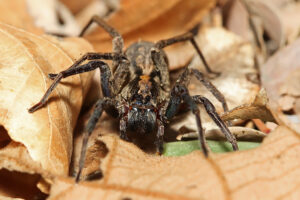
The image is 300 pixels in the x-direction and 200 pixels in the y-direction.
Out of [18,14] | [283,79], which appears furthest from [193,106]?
[18,14]

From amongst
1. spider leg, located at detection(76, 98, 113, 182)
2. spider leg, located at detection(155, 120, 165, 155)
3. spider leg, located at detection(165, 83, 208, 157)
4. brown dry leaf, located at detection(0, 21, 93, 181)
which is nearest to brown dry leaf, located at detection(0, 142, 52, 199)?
brown dry leaf, located at detection(0, 21, 93, 181)

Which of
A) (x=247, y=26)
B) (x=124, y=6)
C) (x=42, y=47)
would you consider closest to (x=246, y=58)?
(x=247, y=26)

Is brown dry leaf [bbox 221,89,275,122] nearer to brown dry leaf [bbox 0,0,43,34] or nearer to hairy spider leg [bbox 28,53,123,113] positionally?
hairy spider leg [bbox 28,53,123,113]

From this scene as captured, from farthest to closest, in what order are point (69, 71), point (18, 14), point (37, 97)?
1. point (18, 14)
2. point (69, 71)
3. point (37, 97)

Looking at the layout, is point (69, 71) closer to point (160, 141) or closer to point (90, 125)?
point (90, 125)

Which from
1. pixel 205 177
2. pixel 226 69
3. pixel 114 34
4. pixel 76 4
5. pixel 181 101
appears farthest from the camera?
pixel 76 4

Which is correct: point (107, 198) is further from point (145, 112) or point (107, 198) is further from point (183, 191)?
point (145, 112)

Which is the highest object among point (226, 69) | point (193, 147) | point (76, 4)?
point (76, 4)
